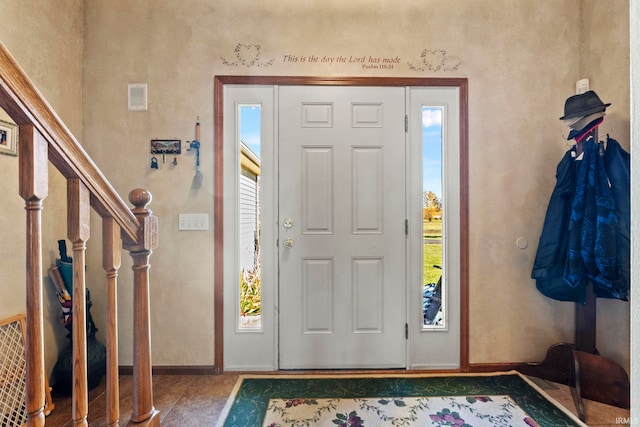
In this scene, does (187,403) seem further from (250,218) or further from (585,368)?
(585,368)

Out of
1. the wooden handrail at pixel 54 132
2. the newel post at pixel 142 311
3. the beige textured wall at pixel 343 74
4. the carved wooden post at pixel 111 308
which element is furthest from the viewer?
the beige textured wall at pixel 343 74

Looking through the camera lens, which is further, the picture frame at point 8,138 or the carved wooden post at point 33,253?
the picture frame at point 8,138

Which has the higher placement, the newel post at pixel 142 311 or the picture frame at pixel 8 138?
the picture frame at pixel 8 138

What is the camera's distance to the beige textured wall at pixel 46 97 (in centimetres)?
173

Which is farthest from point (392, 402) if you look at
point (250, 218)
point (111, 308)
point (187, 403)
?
point (111, 308)

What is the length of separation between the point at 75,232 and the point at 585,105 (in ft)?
8.24

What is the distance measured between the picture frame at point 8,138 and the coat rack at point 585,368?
321cm

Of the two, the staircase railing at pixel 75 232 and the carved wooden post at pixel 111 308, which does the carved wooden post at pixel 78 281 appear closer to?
the staircase railing at pixel 75 232

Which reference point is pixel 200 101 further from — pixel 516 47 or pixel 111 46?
pixel 516 47

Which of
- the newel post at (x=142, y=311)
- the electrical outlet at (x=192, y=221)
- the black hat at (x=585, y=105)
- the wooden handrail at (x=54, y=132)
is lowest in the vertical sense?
the newel post at (x=142, y=311)

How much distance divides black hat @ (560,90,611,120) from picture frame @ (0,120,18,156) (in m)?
3.14

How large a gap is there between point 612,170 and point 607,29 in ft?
3.20

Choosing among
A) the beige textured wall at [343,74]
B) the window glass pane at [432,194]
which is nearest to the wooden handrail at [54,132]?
the beige textured wall at [343,74]

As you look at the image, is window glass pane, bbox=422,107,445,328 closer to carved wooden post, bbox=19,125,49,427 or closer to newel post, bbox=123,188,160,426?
newel post, bbox=123,188,160,426
